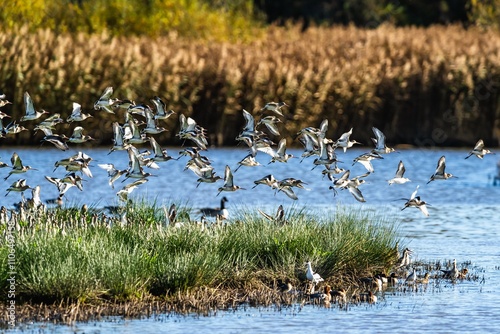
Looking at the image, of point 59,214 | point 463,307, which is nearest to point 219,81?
point 59,214

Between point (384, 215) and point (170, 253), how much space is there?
891 centimetres

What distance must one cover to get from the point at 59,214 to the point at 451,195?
46.7 feet

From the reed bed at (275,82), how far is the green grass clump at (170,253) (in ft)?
60.5

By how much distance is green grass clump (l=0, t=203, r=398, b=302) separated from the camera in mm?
12289

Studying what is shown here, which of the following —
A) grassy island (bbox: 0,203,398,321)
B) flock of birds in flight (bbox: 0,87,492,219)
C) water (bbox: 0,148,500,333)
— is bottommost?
water (bbox: 0,148,500,333)

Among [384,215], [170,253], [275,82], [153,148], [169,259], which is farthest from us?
[275,82]

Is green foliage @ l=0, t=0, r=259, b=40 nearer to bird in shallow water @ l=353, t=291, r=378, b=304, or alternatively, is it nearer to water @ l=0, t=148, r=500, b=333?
water @ l=0, t=148, r=500, b=333

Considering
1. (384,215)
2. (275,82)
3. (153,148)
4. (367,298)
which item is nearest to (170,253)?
(153,148)

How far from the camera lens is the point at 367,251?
14.9 m

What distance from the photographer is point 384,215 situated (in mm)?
21984

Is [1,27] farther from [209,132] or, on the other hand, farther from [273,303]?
[273,303]

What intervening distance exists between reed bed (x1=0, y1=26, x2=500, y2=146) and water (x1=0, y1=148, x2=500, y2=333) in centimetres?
92

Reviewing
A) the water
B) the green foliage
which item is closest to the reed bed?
the water

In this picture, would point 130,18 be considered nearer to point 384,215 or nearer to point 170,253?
point 384,215
